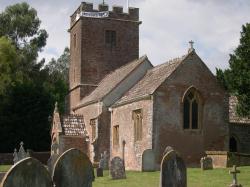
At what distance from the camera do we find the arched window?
1164 inches

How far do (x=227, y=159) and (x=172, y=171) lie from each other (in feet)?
49.9

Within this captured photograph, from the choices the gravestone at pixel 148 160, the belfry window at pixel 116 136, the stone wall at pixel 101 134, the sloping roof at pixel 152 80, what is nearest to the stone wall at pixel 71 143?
the stone wall at pixel 101 134

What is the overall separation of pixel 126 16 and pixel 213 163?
1954cm

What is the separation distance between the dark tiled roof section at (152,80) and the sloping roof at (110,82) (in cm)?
125

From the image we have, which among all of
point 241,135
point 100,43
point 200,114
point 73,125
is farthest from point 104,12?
point 200,114

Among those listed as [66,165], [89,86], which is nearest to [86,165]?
Answer: [66,165]

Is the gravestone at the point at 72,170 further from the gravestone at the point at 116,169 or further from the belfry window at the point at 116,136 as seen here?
the belfry window at the point at 116,136

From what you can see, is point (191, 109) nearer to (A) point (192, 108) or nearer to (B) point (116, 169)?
(A) point (192, 108)

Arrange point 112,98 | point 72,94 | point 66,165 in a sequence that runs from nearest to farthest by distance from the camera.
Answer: point 66,165 < point 112,98 < point 72,94

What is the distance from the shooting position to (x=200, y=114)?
2989 centimetres

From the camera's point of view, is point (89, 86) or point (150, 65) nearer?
point (150, 65)

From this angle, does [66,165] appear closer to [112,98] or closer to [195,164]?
[195,164]

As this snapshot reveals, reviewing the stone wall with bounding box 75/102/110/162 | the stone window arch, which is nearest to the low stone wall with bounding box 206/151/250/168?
the stone window arch

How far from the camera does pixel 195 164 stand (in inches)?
1147
